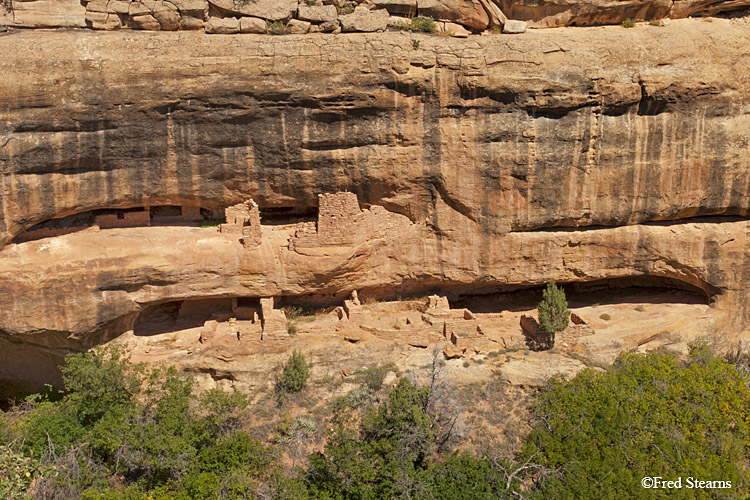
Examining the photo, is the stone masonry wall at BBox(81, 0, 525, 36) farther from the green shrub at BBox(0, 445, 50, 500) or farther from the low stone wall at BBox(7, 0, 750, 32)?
the green shrub at BBox(0, 445, 50, 500)

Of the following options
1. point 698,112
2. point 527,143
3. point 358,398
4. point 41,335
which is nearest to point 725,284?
point 698,112

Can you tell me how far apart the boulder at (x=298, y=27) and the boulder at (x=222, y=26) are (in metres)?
1.08

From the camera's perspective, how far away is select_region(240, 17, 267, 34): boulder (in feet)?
43.2

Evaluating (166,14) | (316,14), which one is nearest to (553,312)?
(316,14)

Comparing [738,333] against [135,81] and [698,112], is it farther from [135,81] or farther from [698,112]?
[135,81]

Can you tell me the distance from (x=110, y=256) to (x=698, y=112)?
1260 centimetres

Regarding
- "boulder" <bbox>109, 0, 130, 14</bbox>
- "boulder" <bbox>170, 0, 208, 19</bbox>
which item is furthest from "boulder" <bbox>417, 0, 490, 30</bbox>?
"boulder" <bbox>109, 0, 130, 14</bbox>

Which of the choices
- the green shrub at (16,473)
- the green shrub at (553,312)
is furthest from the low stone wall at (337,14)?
the green shrub at (16,473)

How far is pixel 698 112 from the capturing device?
13.7 metres

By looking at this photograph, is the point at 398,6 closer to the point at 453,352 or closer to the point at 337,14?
the point at 337,14

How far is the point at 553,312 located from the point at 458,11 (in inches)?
277

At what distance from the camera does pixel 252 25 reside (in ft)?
43.2

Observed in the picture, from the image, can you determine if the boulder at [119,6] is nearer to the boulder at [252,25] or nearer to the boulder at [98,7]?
the boulder at [98,7]

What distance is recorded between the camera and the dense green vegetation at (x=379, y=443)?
1131cm
